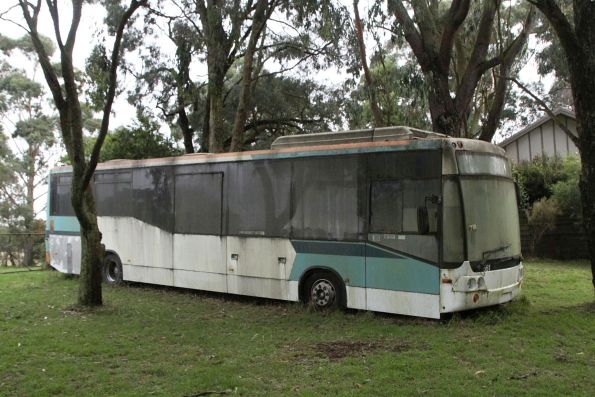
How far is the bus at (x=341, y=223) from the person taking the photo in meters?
8.30

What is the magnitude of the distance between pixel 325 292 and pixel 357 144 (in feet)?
8.54

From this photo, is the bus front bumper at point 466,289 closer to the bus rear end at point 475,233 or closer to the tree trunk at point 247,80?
the bus rear end at point 475,233

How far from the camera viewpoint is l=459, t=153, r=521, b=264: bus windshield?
27.5 feet

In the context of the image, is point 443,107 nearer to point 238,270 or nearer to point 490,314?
point 490,314

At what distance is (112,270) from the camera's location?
1371cm

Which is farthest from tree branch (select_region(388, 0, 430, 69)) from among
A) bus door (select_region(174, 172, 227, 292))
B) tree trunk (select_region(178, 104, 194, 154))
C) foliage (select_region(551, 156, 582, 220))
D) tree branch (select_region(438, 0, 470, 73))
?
tree trunk (select_region(178, 104, 194, 154))

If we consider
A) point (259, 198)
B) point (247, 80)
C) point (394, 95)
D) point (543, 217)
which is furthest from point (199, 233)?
point (543, 217)

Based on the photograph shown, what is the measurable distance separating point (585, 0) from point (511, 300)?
16.6 feet

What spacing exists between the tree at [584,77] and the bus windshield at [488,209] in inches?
47.4

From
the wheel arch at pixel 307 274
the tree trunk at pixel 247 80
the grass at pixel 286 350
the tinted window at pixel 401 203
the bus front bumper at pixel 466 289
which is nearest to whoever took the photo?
the grass at pixel 286 350

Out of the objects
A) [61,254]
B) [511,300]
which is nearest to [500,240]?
[511,300]

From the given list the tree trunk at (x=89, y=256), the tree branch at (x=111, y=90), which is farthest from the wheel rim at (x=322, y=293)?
the tree branch at (x=111, y=90)

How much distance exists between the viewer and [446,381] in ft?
18.3

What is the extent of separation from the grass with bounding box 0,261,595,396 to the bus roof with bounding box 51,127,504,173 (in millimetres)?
2687
